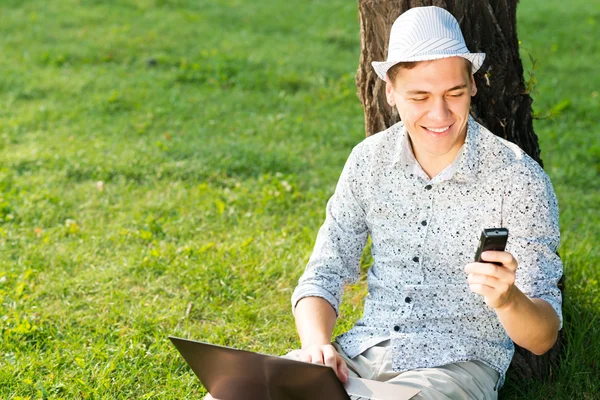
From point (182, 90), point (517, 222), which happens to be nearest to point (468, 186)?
point (517, 222)

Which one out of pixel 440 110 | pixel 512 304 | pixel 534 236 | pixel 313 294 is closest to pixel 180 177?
pixel 313 294

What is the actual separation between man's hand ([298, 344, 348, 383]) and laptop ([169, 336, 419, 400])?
39mm

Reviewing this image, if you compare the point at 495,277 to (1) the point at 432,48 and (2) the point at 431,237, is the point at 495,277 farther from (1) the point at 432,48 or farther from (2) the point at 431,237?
(1) the point at 432,48

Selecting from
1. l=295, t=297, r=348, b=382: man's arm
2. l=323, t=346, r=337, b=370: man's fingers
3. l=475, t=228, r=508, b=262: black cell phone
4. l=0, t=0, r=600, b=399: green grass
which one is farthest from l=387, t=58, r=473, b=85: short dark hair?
l=0, t=0, r=600, b=399: green grass

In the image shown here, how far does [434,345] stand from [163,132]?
4.47 metres

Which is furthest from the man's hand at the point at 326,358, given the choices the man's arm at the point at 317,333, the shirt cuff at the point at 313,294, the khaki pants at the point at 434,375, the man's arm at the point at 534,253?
the man's arm at the point at 534,253

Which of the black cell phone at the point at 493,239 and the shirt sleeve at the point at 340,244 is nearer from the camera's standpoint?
the black cell phone at the point at 493,239

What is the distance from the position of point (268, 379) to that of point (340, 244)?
66cm

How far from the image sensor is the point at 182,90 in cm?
787

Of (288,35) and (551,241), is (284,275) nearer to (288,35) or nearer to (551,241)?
(551,241)

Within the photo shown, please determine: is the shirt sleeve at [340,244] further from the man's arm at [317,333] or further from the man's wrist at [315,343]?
the man's wrist at [315,343]

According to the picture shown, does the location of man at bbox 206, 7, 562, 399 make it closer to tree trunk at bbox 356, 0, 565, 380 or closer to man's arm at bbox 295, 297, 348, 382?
man's arm at bbox 295, 297, 348, 382

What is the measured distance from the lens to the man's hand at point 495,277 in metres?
2.22

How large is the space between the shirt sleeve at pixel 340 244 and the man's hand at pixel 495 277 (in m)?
0.74
